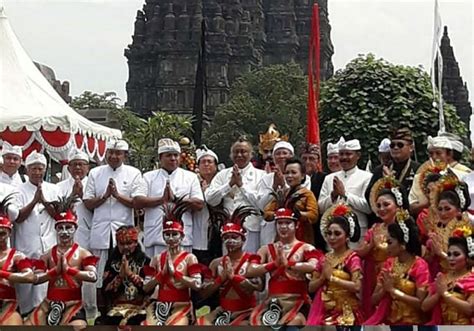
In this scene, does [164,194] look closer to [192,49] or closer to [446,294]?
[446,294]

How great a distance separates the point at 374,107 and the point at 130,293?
341 inches

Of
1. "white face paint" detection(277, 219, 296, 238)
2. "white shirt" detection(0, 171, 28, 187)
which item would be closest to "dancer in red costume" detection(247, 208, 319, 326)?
"white face paint" detection(277, 219, 296, 238)

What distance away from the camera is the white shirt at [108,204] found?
7129 millimetres

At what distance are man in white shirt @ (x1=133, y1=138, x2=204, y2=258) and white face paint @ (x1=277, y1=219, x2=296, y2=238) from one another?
100 cm

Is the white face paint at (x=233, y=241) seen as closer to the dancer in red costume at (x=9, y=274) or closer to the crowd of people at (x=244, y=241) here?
the crowd of people at (x=244, y=241)

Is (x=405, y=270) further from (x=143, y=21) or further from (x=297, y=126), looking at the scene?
(x=143, y=21)

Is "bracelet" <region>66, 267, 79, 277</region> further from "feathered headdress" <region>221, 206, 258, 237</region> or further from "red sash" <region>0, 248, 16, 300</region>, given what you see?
"feathered headdress" <region>221, 206, 258, 237</region>

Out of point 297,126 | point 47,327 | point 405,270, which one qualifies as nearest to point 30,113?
point 47,327

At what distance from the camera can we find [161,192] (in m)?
7.10

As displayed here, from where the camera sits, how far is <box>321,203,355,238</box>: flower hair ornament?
6.08m

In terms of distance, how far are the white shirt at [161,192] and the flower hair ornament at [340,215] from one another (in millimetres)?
1305

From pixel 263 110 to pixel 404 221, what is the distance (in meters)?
36.3

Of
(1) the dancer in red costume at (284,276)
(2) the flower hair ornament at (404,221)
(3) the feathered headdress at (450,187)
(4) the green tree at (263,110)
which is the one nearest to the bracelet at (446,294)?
(2) the flower hair ornament at (404,221)

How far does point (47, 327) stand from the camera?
6469 mm
